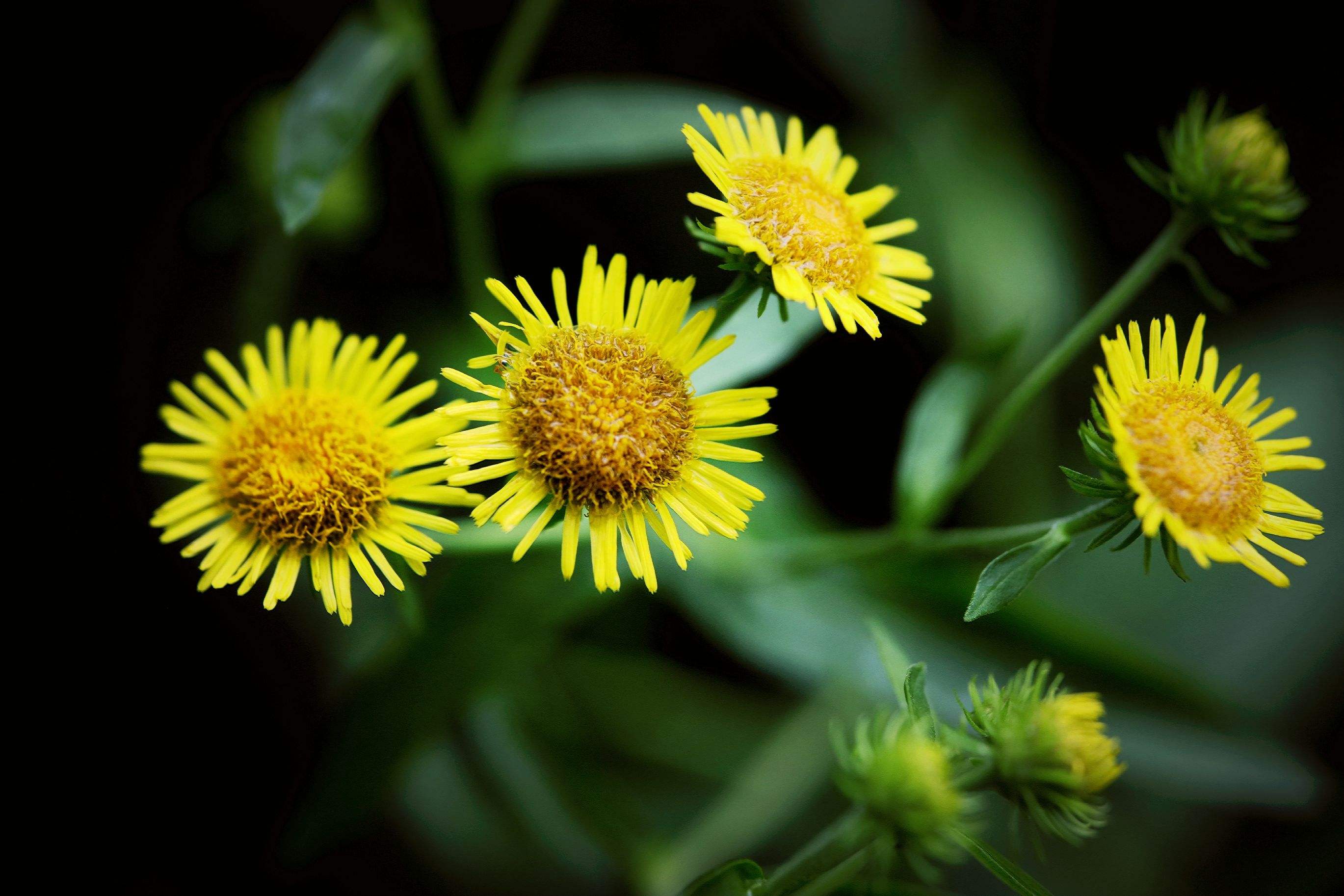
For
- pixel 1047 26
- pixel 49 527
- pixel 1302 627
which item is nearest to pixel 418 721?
pixel 49 527

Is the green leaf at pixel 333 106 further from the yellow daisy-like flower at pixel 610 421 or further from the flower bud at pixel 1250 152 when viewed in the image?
the flower bud at pixel 1250 152

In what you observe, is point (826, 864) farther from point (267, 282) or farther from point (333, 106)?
point (267, 282)

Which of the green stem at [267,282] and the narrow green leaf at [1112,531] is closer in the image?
the narrow green leaf at [1112,531]

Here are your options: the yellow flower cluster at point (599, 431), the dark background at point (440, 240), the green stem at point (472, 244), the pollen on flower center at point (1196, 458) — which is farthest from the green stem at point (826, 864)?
the green stem at point (472, 244)

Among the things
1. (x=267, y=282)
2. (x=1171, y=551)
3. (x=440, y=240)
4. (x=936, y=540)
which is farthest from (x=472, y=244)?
(x=1171, y=551)

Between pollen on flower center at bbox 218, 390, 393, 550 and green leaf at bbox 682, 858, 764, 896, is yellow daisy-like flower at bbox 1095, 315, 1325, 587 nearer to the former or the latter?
green leaf at bbox 682, 858, 764, 896

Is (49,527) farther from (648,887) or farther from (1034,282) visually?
(1034,282)

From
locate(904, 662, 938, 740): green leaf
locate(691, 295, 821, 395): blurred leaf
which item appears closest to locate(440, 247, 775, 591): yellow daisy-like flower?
locate(691, 295, 821, 395): blurred leaf
